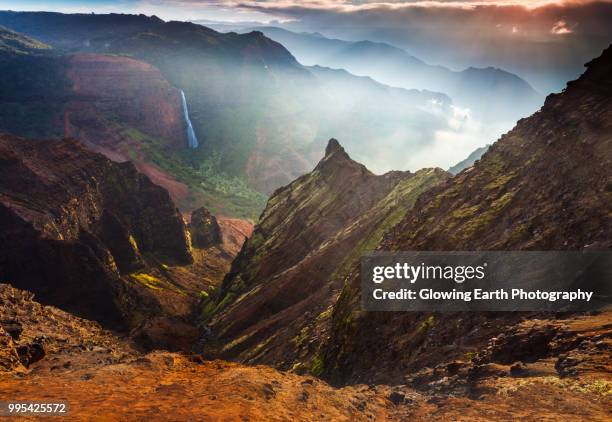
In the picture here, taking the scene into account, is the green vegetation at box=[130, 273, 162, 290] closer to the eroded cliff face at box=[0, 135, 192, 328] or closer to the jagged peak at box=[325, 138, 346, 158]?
the eroded cliff face at box=[0, 135, 192, 328]

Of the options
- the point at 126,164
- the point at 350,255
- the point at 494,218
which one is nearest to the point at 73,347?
the point at 494,218

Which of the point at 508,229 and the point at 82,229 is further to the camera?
the point at 82,229

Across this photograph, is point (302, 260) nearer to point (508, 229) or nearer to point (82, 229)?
point (508, 229)

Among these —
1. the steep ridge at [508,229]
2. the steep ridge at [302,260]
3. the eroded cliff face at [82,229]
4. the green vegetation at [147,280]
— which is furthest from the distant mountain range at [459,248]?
the green vegetation at [147,280]

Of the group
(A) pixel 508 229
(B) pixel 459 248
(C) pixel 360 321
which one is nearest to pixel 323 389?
(C) pixel 360 321

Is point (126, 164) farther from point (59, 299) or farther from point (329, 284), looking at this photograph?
point (329, 284)

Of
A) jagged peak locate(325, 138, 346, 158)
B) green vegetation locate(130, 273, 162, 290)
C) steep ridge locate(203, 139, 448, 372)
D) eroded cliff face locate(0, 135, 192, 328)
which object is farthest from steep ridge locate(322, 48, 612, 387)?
green vegetation locate(130, 273, 162, 290)
